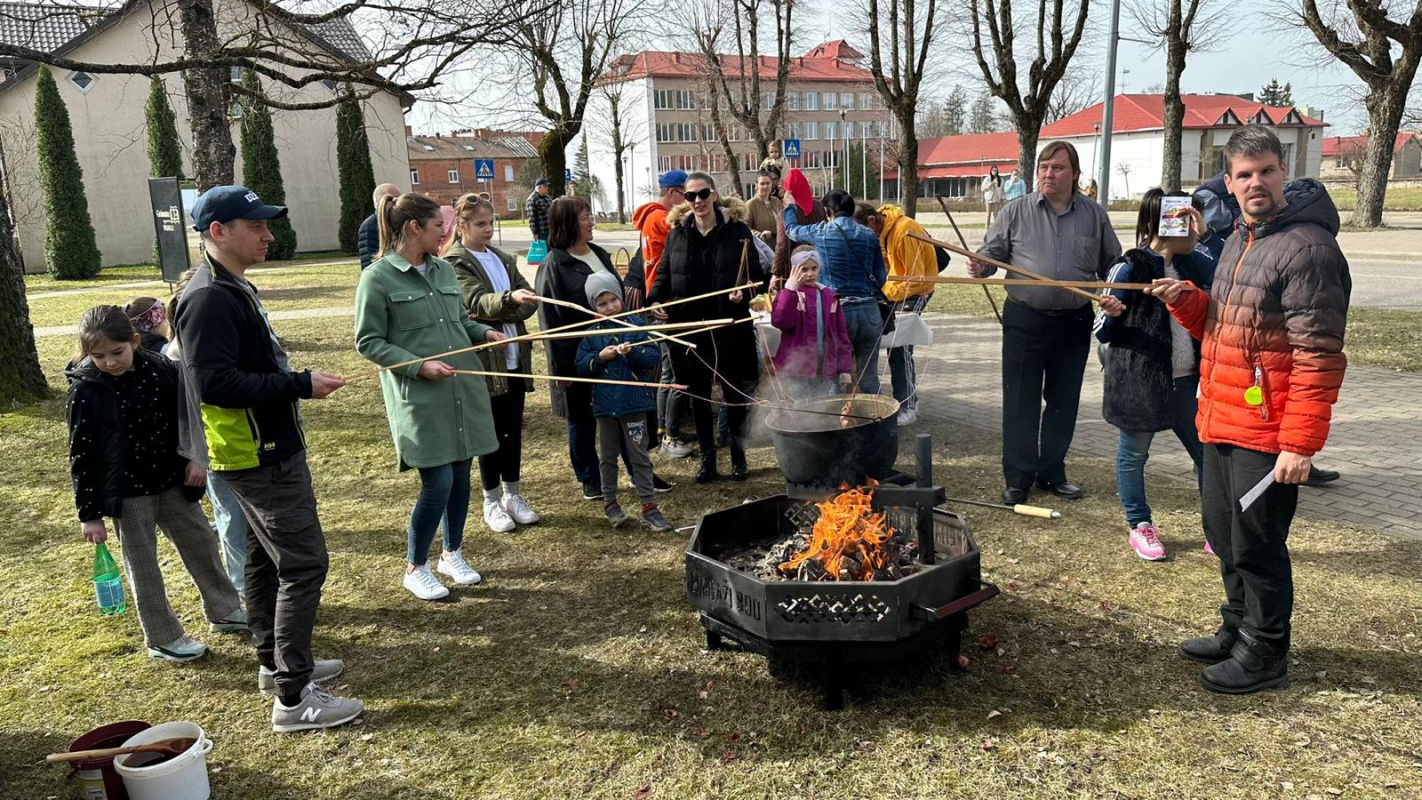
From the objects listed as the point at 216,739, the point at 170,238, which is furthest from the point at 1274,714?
the point at 170,238

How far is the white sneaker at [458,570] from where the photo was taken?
4.69 metres

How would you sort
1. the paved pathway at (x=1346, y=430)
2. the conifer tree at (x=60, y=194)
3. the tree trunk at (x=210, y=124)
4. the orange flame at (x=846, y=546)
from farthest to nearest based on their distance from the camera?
1. the conifer tree at (x=60, y=194)
2. the tree trunk at (x=210, y=124)
3. the paved pathway at (x=1346, y=430)
4. the orange flame at (x=846, y=546)

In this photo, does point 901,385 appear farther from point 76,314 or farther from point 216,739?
point 76,314

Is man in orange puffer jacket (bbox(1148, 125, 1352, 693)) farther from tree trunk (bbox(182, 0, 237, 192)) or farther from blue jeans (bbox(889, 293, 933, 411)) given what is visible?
tree trunk (bbox(182, 0, 237, 192))

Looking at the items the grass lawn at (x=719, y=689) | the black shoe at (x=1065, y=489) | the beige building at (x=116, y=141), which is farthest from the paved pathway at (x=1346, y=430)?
the beige building at (x=116, y=141)

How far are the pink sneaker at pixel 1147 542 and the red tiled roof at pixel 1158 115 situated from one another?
61274 mm

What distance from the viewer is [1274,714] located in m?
3.21

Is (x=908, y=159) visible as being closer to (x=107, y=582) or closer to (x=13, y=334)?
(x=13, y=334)

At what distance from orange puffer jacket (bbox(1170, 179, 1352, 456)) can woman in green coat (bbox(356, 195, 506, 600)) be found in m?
3.13

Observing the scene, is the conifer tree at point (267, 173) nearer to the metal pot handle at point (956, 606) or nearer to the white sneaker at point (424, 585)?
the white sneaker at point (424, 585)

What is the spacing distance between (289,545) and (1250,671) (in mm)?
3634

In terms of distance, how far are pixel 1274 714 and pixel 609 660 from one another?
101 inches

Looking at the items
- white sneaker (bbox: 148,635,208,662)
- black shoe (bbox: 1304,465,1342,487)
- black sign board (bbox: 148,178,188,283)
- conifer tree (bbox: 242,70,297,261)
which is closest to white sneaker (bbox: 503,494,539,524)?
white sneaker (bbox: 148,635,208,662)

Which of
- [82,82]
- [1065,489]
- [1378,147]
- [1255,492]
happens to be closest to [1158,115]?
[1378,147]
